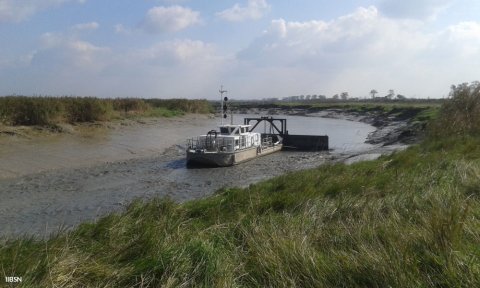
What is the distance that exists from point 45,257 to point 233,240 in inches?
95.7

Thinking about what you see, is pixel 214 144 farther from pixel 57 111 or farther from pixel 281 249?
pixel 281 249

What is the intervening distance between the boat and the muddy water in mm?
729

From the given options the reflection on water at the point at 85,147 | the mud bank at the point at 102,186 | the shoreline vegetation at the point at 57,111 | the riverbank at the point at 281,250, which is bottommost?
the mud bank at the point at 102,186

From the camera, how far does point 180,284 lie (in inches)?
181

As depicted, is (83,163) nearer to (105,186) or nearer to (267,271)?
(105,186)

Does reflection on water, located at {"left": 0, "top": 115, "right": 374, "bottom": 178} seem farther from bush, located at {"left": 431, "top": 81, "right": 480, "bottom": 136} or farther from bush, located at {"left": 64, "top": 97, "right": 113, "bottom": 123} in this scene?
bush, located at {"left": 431, "top": 81, "right": 480, "bottom": 136}

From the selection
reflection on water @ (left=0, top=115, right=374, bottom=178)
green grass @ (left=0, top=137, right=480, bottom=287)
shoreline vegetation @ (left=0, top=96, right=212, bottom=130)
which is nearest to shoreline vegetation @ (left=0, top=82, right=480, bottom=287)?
green grass @ (left=0, top=137, right=480, bottom=287)

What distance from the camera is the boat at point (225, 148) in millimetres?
26188

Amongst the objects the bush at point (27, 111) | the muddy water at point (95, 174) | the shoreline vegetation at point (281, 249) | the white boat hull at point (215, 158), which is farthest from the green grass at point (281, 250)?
the bush at point (27, 111)

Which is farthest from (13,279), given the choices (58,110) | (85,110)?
(85,110)

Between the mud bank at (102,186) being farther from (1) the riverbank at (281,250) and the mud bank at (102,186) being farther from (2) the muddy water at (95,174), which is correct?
(1) the riverbank at (281,250)

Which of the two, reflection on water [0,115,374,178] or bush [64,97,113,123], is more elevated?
bush [64,97,113,123]

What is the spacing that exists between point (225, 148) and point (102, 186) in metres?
10.3

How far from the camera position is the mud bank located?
528 inches
